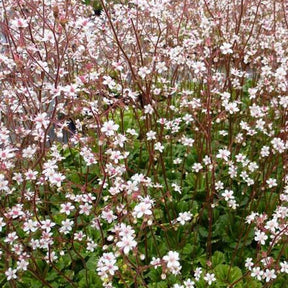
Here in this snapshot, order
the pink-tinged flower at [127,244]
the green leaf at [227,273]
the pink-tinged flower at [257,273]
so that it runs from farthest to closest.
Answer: the green leaf at [227,273]
the pink-tinged flower at [257,273]
the pink-tinged flower at [127,244]

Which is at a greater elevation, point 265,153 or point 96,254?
point 265,153

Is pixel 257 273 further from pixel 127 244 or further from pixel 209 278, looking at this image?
pixel 127 244

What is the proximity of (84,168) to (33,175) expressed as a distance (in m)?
1.49

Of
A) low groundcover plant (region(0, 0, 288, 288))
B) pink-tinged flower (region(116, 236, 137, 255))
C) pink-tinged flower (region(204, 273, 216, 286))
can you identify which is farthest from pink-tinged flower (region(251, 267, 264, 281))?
pink-tinged flower (region(116, 236, 137, 255))

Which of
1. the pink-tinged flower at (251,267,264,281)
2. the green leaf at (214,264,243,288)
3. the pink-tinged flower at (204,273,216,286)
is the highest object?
the green leaf at (214,264,243,288)

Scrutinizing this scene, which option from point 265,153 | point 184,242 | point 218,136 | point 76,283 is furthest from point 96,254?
point 218,136

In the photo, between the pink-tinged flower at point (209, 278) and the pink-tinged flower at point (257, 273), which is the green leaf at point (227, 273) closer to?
the pink-tinged flower at point (209, 278)

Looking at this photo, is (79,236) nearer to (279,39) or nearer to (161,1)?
(161,1)

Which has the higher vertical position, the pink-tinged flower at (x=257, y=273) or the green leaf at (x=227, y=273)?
the green leaf at (x=227, y=273)

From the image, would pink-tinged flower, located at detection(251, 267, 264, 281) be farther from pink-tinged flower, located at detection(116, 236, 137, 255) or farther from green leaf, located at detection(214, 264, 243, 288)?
pink-tinged flower, located at detection(116, 236, 137, 255)

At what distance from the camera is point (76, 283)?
2.88 meters

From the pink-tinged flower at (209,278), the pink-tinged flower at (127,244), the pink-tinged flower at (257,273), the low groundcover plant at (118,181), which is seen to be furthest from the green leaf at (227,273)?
the pink-tinged flower at (127,244)

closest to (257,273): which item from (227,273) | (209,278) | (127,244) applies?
(209,278)

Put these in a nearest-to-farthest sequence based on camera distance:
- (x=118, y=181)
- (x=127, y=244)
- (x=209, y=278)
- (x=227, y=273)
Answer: (x=127, y=244) < (x=118, y=181) < (x=209, y=278) < (x=227, y=273)
